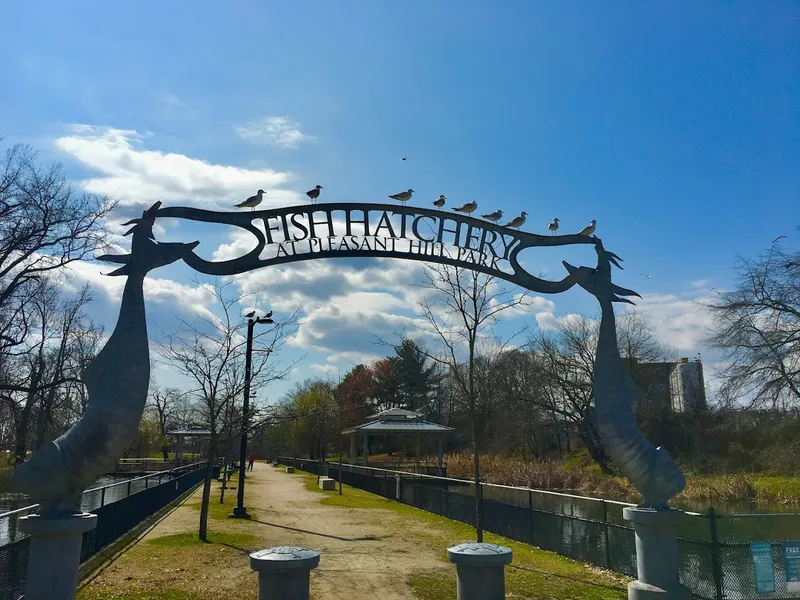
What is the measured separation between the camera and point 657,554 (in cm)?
695

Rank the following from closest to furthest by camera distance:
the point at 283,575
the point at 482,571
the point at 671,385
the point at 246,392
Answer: the point at 283,575 → the point at 482,571 → the point at 246,392 → the point at 671,385

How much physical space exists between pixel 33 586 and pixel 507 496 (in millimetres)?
16566

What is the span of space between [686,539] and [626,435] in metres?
2.88

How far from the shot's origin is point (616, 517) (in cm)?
1158

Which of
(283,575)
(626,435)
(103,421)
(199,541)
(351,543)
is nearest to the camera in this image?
(103,421)

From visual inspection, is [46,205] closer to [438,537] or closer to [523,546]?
[438,537]

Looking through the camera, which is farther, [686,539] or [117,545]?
[117,545]

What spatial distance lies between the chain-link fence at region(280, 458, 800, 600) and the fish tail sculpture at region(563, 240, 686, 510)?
739mm

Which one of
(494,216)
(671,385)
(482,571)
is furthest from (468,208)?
(671,385)

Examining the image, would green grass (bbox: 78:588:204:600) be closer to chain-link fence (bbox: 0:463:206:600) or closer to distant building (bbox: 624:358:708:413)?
chain-link fence (bbox: 0:463:206:600)

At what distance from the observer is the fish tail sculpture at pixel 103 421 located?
5633 millimetres

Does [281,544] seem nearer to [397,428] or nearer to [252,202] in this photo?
[252,202]

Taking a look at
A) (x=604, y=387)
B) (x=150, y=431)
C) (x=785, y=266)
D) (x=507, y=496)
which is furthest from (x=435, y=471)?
(x=150, y=431)

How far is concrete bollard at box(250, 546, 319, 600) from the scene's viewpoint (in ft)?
19.7
